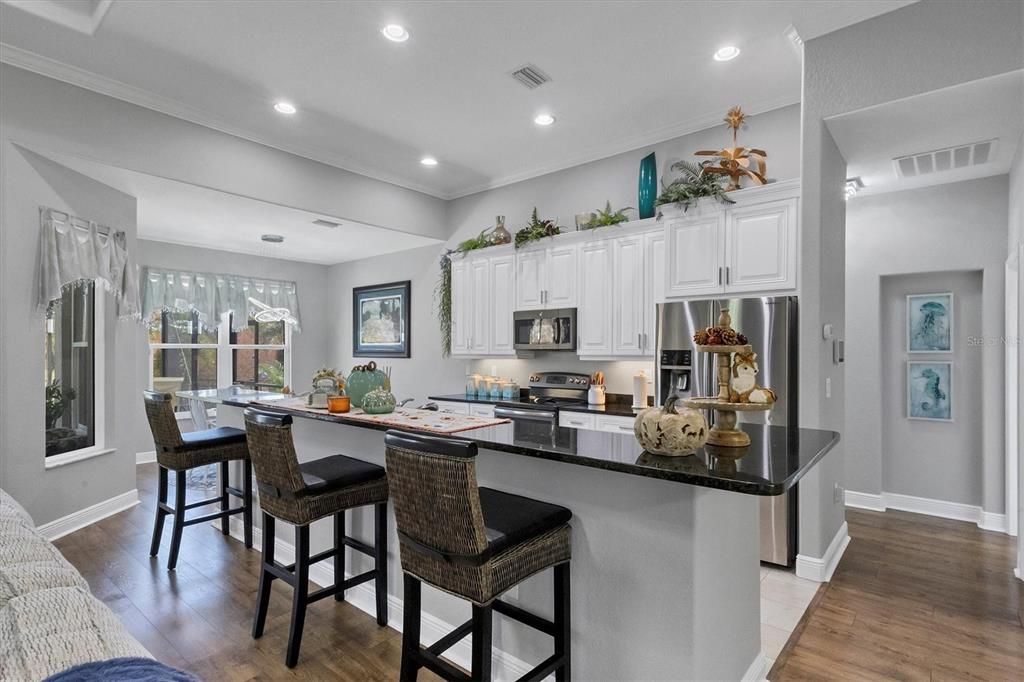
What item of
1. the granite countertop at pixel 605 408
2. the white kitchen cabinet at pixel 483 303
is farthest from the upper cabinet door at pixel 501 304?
the granite countertop at pixel 605 408

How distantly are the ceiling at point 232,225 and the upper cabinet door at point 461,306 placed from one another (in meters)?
0.64

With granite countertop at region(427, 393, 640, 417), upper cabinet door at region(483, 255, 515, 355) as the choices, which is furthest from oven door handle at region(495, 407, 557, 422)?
upper cabinet door at region(483, 255, 515, 355)

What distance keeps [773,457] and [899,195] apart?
3.93m

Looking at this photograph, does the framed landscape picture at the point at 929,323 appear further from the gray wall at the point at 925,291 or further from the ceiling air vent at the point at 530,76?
the ceiling air vent at the point at 530,76

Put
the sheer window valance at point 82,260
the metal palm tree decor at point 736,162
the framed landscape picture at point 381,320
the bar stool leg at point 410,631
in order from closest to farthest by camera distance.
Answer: the bar stool leg at point 410,631 < the sheer window valance at point 82,260 < the metal palm tree decor at point 736,162 < the framed landscape picture at point 381,320

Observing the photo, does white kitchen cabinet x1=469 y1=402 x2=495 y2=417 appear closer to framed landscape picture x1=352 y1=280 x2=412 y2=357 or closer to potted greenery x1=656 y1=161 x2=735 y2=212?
framed landscape picture x1=352 y1=280 x2=412 y2=357

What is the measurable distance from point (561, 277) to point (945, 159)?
2809mm

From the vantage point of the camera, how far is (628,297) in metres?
4.16

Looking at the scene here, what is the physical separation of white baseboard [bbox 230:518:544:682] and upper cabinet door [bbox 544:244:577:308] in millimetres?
2755

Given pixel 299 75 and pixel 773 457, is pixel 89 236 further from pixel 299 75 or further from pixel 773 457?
pixel 773 457

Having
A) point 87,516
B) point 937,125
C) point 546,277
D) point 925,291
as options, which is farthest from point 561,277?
point 87,516

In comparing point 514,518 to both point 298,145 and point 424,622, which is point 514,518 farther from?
point 298,145

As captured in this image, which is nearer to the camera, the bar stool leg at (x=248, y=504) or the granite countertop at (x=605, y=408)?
the bar stool leg at (x=248, y=504)

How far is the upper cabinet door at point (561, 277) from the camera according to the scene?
4.54m
